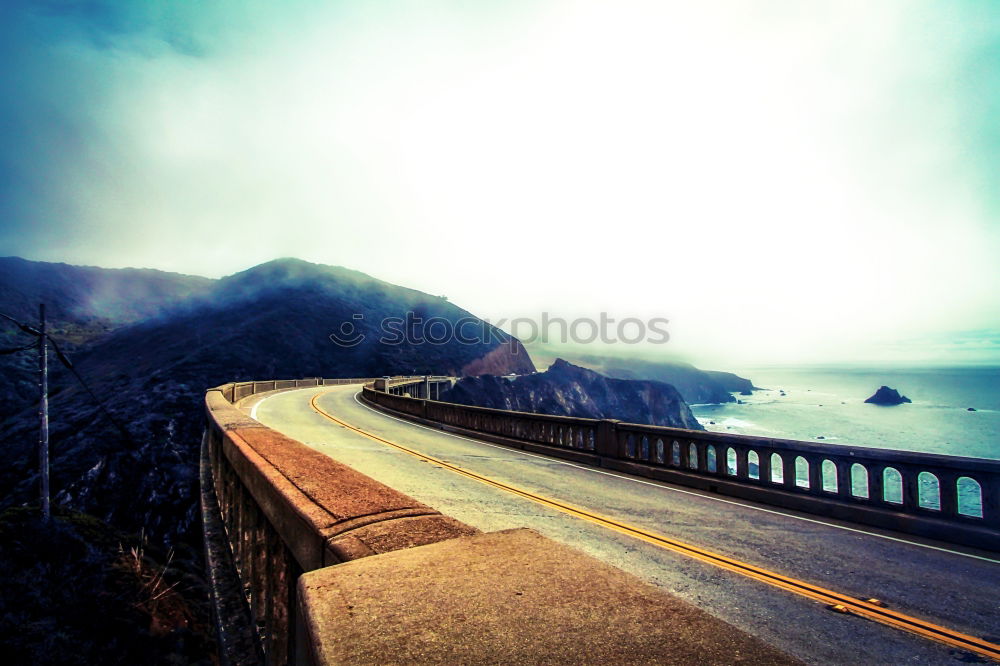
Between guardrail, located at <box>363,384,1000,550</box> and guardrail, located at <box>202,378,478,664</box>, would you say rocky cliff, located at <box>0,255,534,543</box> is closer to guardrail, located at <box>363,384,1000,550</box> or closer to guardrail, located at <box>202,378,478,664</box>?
guardrail, located at <box>363,384,1000,550</box>

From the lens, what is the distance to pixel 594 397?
452ft

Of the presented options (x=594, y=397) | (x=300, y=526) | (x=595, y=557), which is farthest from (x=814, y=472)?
(x=594, y=397)

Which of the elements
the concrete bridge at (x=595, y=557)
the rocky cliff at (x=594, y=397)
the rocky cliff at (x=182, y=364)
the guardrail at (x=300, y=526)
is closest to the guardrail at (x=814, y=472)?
the concrete bridge at (x=595, y=557)

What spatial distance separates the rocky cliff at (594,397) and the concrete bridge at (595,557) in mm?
102726

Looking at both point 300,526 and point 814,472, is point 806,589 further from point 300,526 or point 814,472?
point 300,526

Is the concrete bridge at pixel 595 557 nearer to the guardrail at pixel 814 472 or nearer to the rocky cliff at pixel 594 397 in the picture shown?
the guardrail at pixel 814 472

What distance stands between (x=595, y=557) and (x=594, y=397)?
135881 millimetres

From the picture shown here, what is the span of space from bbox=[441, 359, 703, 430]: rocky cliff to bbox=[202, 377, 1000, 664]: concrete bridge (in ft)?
337

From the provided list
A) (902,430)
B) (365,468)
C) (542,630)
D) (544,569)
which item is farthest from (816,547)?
(902,430)

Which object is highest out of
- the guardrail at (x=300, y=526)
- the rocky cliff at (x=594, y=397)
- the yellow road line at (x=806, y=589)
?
the guardrail at (x=300, y=526)

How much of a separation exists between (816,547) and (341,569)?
21.4ft

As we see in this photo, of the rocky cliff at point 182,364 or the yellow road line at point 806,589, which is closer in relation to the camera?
the yellow road line at point 806,589

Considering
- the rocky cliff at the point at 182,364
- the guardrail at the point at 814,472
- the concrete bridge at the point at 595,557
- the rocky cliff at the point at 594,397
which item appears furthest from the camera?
the rocky cliff at the point at 594,397

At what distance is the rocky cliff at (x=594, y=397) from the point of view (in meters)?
120
